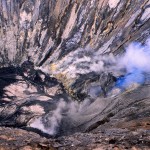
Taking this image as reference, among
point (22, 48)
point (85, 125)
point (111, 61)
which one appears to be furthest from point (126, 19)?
point (85, 125)

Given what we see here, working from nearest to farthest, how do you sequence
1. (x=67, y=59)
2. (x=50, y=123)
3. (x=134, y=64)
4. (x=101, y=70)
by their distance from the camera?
(x=50, y=123) → (x=134, y=64) → (x=101, y=70) → (x=67, y=59)

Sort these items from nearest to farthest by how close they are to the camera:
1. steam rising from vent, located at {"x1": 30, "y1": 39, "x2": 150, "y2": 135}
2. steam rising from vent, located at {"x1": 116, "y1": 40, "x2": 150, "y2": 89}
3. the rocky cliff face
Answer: steam rising from vent, located at {"x1": 30, "y1": 39, "x2": 150, "y2": 135}, the rocky cliff face, steam rising from vent, located at {"x1": 116, "y1": 40, "x2": 150, "y2": 89}

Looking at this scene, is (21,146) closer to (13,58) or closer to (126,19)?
(126,19)

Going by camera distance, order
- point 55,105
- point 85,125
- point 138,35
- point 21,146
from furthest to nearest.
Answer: point 138,35 → point 55,105 → point 85,125 → point 21,146

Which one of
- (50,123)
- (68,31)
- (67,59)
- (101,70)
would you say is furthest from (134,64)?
(50,123)

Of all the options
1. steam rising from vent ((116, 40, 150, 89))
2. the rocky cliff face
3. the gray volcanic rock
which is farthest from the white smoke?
the gray volcanic rock

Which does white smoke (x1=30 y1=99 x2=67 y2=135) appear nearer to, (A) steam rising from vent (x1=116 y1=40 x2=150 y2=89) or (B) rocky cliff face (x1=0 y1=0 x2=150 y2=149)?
(B) rocky cliff face (x1=0 y1=0 x2=150 y2=149)

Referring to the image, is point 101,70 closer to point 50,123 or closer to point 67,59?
point 67,59

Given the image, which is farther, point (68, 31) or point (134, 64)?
point (68, 31)
